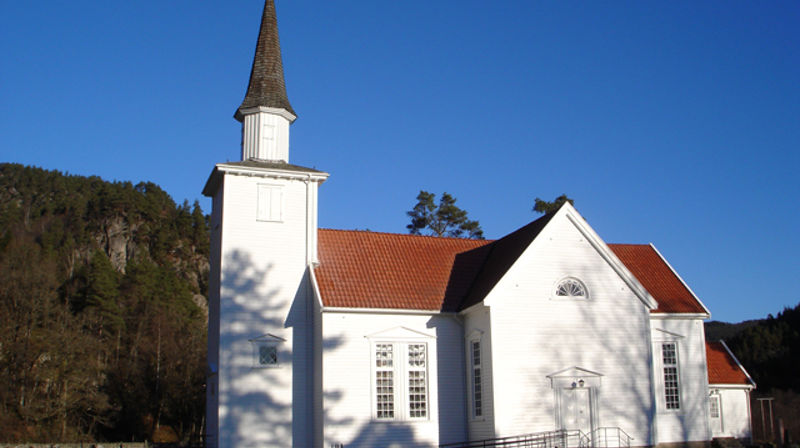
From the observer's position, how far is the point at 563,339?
23172 mm

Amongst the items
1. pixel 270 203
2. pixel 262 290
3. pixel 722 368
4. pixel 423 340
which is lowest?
pixel 722 368

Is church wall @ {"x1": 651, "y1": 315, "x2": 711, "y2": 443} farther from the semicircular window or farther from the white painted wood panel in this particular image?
the white painted wood panel

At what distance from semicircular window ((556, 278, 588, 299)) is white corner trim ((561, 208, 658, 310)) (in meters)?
1.27

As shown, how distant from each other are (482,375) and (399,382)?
263 cm

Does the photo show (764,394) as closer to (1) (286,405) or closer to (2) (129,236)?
(1) (286,405)

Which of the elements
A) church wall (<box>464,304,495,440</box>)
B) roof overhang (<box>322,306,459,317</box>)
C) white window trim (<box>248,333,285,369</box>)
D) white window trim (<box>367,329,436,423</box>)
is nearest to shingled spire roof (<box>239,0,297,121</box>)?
roof overhang (<box>322,306,459,317</box>)

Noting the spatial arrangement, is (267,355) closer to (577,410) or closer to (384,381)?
(384,381)

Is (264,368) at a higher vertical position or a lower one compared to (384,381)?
higher

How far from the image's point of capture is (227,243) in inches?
932

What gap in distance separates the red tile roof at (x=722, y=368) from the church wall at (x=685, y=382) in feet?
25.3

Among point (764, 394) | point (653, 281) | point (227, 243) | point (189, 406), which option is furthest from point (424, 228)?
point (227, 243)

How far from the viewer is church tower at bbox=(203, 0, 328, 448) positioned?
74.3ft

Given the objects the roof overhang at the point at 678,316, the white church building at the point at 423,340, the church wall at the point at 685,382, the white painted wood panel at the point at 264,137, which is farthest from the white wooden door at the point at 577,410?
the white painted wood panel at the point at 264,137

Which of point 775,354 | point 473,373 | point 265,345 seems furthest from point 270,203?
point 775,354
